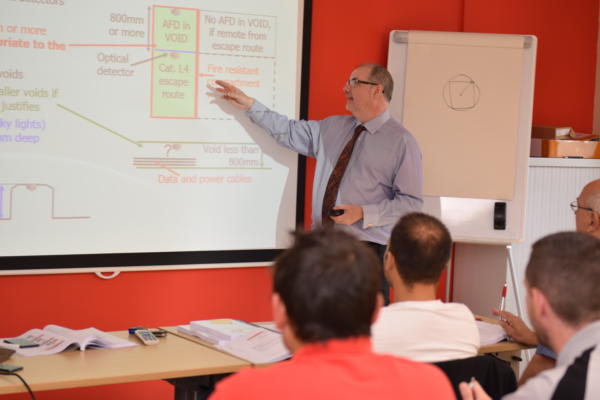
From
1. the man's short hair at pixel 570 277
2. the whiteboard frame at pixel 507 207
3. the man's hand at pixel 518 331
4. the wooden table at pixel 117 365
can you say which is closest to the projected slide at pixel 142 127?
the whiteboard frame at pixel 507 207

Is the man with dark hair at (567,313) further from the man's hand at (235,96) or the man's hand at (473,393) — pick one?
the man's hand at (235,96)

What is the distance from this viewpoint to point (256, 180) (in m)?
4.12

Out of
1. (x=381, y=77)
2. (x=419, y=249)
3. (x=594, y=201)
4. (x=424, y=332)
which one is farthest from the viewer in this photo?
(x=381, y=77)

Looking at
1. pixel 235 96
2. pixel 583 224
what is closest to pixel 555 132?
pixel 583 224

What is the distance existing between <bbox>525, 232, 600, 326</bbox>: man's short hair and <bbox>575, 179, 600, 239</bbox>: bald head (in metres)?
1.25

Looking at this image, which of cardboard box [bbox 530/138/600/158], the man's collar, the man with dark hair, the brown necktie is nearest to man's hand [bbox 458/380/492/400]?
the man with dark hair

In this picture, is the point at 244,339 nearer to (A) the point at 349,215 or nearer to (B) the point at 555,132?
(A) the point at 349,215

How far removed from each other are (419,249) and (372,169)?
1.63 m

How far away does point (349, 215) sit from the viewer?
12.2ft

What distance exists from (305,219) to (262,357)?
1800 millimetres

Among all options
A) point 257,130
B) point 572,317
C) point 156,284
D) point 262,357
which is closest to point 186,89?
point 257,130

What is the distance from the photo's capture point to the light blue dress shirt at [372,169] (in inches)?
152

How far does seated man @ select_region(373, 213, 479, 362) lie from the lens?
2.08 meters

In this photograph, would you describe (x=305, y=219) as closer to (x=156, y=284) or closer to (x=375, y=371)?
(x=156, y=284)
